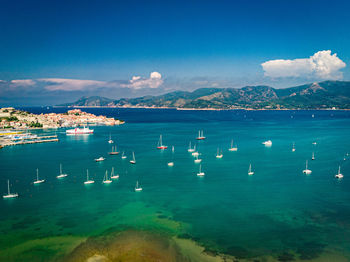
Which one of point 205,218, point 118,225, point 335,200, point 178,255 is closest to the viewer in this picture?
point 178,255

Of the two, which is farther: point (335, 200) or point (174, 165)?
point (174, 165)

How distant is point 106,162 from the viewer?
206 ft

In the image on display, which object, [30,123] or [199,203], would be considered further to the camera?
[30,123]

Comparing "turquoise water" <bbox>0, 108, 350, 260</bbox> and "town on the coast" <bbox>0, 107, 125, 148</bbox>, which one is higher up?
"town on the coast" <bbox>0, 107, 125, 148</bbox>

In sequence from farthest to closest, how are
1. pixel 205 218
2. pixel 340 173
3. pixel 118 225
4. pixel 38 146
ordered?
pixel 38 146, pixel 340 173, pixel 205 218, pixel 118 225

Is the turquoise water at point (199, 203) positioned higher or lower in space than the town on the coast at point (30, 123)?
lower

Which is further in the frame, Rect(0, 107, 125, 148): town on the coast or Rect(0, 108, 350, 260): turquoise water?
Rect(0, 107, 125, 148): town on the coast

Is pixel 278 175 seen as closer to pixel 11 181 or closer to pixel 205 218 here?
pixel 205 218

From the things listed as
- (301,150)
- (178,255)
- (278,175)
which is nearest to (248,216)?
(178,255)

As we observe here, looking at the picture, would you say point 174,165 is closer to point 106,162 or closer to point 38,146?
point 106,162

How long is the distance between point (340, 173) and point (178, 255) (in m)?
40.9

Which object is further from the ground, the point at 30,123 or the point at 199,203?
the point at 30,123

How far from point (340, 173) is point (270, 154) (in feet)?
70.5

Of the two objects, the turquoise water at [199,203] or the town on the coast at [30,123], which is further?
the town on the coast at [30,123]
